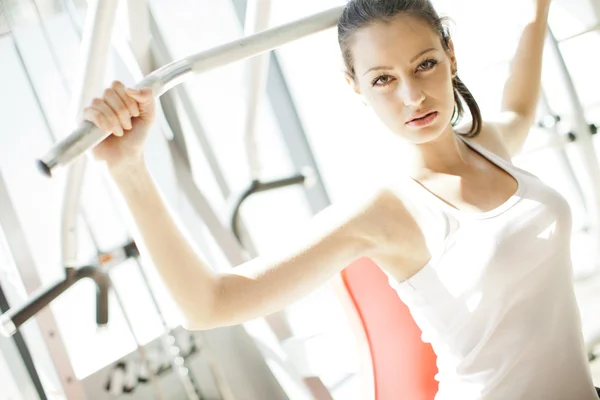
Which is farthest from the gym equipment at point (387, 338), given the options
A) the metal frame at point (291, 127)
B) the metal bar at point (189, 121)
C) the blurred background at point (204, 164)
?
the metal frame at point (291, 127)

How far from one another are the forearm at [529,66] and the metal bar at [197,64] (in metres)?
0.53

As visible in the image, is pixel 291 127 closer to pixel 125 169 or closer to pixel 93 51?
pixel 93 51

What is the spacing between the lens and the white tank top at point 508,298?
1012 millimetres

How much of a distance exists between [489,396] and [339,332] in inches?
45.5

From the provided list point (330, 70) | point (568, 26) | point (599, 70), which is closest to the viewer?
point (568, 26)

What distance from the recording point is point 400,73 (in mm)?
1097

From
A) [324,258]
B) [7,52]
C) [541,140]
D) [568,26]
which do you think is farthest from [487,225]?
[7,52]

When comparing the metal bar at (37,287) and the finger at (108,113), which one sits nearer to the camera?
the finger at (108,113)

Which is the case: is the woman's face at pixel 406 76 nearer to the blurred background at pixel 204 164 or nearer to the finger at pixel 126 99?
the blurred background at pixel 204 164

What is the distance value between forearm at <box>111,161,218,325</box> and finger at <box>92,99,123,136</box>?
3.0 inches

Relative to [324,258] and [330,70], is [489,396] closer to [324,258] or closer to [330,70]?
[324,258]

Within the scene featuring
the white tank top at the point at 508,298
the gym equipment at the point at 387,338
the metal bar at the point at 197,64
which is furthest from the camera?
the gym equipment at the point at 387,338

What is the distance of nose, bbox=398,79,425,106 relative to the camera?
1.08m

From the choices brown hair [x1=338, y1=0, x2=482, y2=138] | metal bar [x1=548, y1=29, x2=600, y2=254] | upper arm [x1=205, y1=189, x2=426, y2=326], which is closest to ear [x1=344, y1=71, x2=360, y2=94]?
brown hair [x1=338, y1=0, x2=482, y2=138]
